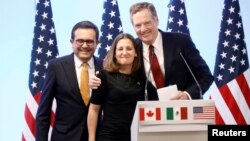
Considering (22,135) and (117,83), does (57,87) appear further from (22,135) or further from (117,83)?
(22,135)

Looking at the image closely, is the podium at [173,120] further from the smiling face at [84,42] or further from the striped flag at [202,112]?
the smiling face at [84,42]

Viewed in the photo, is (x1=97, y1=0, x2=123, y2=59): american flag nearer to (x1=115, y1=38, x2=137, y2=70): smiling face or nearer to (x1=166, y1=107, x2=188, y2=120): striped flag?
(x1=115, y1=38, x2=137, y2=70): smiling face

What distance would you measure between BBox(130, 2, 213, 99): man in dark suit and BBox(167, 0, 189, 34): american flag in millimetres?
1346

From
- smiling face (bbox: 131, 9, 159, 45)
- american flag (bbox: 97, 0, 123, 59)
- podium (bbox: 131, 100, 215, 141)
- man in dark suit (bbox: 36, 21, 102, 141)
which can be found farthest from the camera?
american flag (bbox: 97, 0, 123, 59)

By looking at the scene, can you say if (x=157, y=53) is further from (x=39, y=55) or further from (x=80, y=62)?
(x=39, y=55)

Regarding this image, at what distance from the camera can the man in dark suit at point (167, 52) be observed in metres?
2.82

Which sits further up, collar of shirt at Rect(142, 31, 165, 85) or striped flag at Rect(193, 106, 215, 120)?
collar of shirt at Rect(142, 31, 165, 85)

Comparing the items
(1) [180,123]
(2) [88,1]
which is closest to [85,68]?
(1) [180,123]

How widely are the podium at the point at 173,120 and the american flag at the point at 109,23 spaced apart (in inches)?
95.3

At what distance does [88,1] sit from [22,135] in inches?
64.7

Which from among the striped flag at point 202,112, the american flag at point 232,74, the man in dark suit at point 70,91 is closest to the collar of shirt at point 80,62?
the man in dark suit at point 70,91

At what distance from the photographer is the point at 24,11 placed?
4.47 metres

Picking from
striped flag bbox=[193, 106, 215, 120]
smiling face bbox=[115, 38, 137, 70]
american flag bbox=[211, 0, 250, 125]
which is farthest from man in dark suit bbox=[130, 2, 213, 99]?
american flag bbox=[211, 0, 250, 125]

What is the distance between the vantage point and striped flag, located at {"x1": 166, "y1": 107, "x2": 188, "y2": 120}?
1.88m
